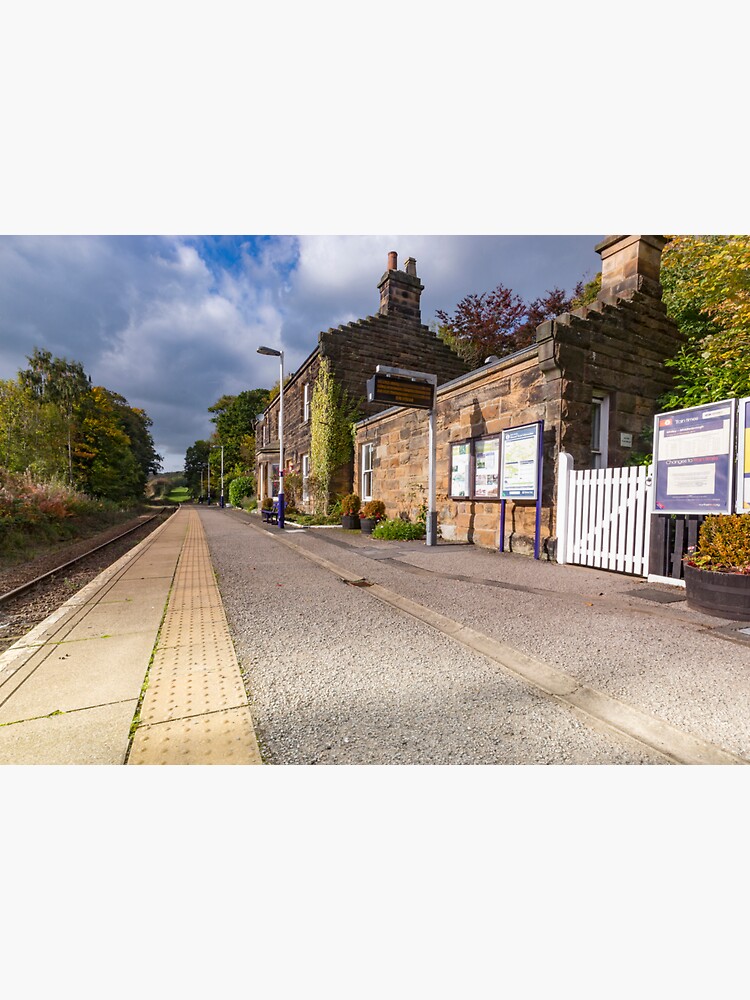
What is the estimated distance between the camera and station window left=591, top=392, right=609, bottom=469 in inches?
299

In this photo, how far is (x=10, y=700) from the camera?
232 cm

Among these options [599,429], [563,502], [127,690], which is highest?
[599,429]

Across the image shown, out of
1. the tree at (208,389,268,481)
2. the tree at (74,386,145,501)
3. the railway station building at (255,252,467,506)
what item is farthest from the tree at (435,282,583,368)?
the tree at (208,389,268,481)

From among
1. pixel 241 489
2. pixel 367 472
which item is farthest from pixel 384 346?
pixel 241 489

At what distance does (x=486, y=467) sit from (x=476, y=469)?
1.03 ft

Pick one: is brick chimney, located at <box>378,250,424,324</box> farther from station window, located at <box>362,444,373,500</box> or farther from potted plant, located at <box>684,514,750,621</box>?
potted plant, located at <box>684,514,750,621</box>

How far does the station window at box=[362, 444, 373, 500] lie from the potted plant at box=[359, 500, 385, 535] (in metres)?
1.62

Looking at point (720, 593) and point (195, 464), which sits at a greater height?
point (195, 464)

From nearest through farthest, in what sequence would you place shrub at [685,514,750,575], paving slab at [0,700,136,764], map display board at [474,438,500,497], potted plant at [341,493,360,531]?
paving slab at [0,700,136,764] < shrub at [685,514,750,575] < map display board at [474,438,500,497] < potted plant at [341,493,360,531]

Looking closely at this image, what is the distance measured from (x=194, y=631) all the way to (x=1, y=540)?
965 centimetres

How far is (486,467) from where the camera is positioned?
842 centimetres

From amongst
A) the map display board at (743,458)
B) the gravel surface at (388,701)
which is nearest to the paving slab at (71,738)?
the gravel surface at (388,701)

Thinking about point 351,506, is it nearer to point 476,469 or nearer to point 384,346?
point 476,469

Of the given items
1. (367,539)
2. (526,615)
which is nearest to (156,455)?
(367,539)
